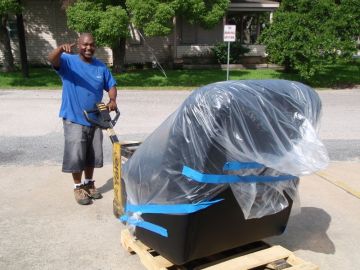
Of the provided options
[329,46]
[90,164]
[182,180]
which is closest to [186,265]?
[182,180]

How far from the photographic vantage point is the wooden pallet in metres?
2.82

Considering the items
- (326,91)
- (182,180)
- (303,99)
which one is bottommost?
(326,91)

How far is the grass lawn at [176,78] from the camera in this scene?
1505 cm

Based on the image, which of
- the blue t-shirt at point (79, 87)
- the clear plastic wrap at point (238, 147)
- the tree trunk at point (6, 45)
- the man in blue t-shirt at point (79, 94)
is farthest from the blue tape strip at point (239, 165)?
the tree trunk at point (6, 45)

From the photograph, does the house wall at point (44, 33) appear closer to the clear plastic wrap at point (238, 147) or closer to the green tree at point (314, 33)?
the green tree at point (314, 33)

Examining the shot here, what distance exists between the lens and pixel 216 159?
2.45m

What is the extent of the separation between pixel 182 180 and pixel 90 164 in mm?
2204

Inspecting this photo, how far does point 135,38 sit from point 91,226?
18063 millimetres

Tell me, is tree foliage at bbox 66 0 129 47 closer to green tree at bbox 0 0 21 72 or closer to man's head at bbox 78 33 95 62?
green tree at bbox 0 0 21 72

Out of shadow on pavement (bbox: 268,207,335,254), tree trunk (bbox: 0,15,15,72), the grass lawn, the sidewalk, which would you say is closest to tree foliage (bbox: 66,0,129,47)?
the grass lawn

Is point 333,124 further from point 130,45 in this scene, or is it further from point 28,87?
point 130,45

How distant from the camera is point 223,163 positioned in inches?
97.3

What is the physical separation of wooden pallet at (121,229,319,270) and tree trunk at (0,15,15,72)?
1582 cm

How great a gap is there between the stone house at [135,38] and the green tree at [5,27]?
2324 mm
